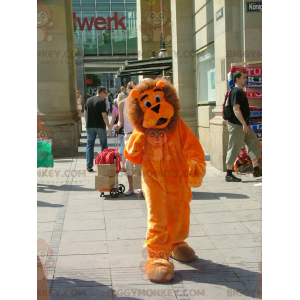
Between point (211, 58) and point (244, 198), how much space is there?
5.30 metres

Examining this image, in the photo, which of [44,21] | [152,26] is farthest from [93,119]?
[152,26]

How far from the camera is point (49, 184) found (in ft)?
28.0

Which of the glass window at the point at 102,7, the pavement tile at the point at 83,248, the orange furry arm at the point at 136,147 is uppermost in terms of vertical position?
the glass window at the point at 102,7

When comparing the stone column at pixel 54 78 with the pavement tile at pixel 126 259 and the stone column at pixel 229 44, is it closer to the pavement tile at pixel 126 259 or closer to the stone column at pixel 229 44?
the stone column at pixel 229 44

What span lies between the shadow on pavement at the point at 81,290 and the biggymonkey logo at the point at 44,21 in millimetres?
9609

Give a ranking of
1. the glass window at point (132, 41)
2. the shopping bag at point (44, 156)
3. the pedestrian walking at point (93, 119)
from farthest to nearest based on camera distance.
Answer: the glass window at point (132, 41) < the pedestrian walking at point (93, 119) < the shopping bag at point (44, 156)

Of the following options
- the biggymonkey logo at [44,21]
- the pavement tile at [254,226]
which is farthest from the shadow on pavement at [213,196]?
the biggymonkey logo at [44,21]

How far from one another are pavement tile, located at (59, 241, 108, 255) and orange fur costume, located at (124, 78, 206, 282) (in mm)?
860

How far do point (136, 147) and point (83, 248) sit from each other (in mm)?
1463

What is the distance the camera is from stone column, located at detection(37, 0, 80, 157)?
478 inches

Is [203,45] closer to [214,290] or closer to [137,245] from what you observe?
[137,245]

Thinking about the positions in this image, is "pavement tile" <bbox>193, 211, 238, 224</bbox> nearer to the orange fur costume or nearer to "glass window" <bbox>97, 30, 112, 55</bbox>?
the orange fur costume

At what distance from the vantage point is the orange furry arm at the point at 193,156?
393cm

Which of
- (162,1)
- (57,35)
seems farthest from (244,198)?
(162,1)
